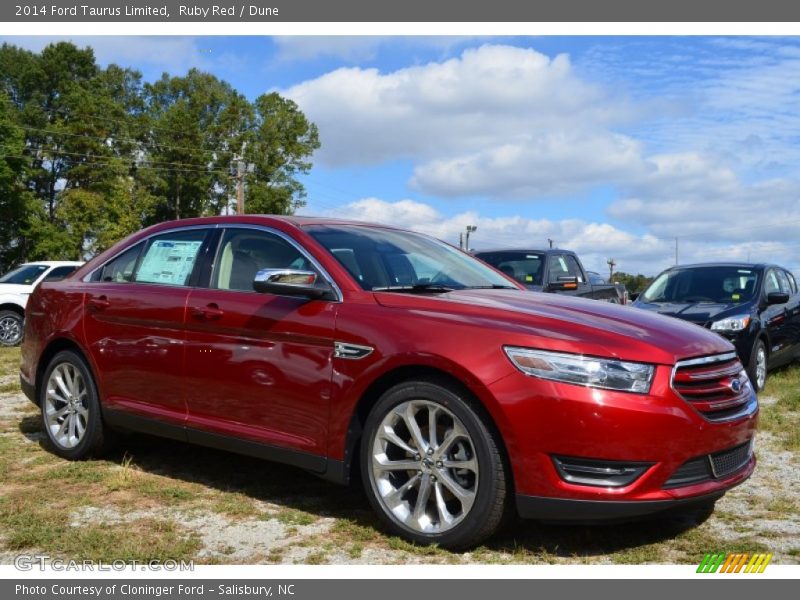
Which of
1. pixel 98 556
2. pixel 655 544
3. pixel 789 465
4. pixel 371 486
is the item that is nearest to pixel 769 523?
pixel 655 544

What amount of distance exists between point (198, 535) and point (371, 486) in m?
0.91

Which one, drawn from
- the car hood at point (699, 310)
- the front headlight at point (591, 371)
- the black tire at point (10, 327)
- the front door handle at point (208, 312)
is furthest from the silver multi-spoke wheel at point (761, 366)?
the black tire at point (10, 327)

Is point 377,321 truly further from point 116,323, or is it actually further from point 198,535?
point 116,323

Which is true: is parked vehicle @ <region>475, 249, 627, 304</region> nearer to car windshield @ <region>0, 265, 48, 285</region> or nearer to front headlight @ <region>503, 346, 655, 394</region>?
front headlight @ <region>503, 346, 655, 394</region>

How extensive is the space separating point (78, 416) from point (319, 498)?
6.57 feet

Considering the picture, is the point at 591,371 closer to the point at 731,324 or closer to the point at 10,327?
the point at 731,324

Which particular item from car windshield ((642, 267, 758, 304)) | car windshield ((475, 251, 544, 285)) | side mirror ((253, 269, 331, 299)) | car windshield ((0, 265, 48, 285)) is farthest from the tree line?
side mirror ((253, 269, 331, 299))

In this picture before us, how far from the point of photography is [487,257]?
38.8 feet

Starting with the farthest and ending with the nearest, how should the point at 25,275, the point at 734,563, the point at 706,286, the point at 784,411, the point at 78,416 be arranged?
the point at 25,275, the point at 706,286, the point at 784,411, the point at 78,416, the point at 734,563

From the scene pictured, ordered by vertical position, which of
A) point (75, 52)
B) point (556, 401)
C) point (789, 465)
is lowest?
point (789, 465)

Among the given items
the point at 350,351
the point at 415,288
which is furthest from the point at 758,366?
the point at 350,351

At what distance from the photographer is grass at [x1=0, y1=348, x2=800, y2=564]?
374cm

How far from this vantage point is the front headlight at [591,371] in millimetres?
3467

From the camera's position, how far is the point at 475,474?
3645 millimetres
